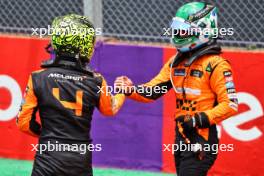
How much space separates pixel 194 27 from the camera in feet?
15.4

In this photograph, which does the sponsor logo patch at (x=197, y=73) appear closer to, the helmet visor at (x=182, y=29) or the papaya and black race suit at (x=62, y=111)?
the helmet visor at (x=182, y=29)

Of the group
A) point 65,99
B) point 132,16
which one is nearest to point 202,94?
point 65,99

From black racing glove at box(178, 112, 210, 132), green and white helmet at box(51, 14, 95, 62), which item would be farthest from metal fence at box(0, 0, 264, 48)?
green and white helmet at box(51, 14, 95, 62)

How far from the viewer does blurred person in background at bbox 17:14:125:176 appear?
410cm

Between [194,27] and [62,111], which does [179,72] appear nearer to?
[194,27]

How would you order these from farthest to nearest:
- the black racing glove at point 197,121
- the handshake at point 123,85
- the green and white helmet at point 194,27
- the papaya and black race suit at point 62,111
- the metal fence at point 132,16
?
the metal fence at point 132,16 → the handshake at point 123,85 → the green and white helmet at point 194,27 → the black racing glove at point 197,121 → the papaya and black race suit at point 62,111

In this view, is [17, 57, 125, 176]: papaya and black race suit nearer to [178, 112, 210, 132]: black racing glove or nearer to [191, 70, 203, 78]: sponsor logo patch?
[178, 112, 210, 132]: black racing glove

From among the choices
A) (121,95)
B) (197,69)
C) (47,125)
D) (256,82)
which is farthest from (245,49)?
(47,125)

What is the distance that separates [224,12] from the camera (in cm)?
726

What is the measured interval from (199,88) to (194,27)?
438 millimetres

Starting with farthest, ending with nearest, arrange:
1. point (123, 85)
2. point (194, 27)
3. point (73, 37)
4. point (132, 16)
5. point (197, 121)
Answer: point (132, 16) → point (123, 85) → point (194, 27) → point (197, 121) → point (73, 37)

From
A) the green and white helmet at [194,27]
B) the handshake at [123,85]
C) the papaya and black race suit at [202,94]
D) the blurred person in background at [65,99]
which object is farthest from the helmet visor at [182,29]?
the blurred person in background at [65,99]

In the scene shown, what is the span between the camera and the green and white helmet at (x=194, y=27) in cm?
469

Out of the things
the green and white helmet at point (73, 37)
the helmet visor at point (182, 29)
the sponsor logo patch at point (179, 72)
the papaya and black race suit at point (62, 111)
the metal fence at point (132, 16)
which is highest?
the metal fence at point (132, 16)
